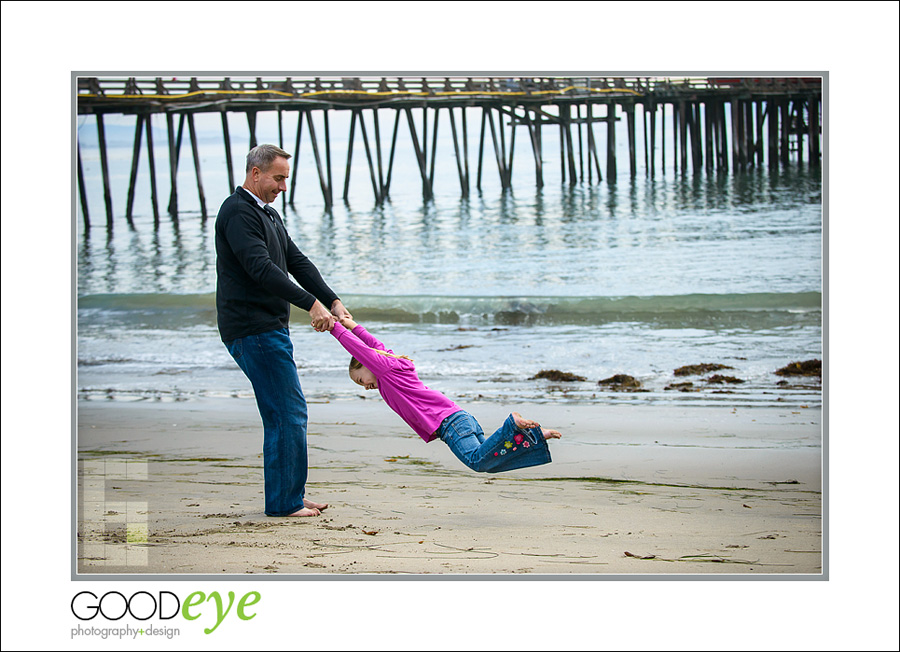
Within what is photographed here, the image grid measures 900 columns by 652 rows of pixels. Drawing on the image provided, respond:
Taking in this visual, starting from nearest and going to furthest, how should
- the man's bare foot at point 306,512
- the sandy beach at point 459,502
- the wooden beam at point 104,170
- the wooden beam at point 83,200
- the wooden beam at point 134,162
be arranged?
1. the sandy beach at point 459,502
2. the man's bare foot at point 306,512
3. the wooden beam at point 104,170
4. the wooden beam at point 134,162
5. the wooden beam at point 83,200

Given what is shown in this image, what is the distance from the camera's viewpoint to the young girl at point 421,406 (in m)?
3.27

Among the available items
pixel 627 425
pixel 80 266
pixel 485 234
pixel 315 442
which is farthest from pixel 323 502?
pixel 485 234

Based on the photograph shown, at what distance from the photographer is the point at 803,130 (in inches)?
223

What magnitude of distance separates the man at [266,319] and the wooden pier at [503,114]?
1332mm

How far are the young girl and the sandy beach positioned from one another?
373 millimetres

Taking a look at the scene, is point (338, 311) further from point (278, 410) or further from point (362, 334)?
point (278, 410)

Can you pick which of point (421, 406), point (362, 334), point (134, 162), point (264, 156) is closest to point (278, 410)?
point (362, 334)

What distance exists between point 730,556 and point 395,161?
5.06 metres

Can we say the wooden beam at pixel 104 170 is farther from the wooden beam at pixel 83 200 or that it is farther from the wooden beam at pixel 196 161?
the wooden beam at pixel 196 161

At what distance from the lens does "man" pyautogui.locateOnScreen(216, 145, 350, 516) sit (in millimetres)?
3553

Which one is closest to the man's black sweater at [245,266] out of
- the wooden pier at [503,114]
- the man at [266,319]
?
the man at [266,319]

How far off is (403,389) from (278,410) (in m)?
0.56

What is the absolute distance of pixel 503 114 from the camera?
6.36 m

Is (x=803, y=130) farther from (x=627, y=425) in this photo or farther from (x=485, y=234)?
(x=485, y=234)
